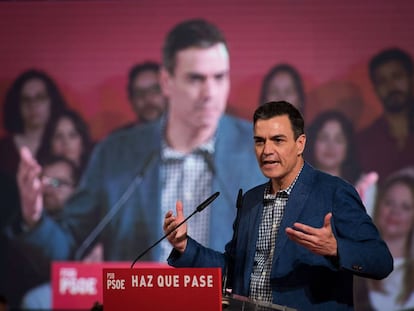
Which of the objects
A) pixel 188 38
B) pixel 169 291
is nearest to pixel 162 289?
pixel 169 291

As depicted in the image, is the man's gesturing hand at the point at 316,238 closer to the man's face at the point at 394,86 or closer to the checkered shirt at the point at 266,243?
the checkered shirt at the point at 266,243

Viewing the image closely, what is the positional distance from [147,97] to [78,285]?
5.11ft

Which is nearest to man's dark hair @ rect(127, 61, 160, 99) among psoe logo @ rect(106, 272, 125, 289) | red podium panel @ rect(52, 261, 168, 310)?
red podium panel @ rect(52, 261, 168, 310)

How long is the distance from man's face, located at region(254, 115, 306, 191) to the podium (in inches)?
21.9

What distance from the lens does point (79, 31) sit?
21.4 feet

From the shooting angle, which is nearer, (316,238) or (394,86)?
(316,238)

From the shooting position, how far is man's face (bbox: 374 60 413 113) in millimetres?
6152

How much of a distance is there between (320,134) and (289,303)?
11.2 feet

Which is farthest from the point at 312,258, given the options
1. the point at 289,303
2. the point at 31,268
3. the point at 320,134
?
the point at 31,268

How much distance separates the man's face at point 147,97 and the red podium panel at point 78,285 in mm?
1172

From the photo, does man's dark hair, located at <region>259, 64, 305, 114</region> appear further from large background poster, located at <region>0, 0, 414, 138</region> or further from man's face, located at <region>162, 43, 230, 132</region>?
man's face, located at <region>162, 43, 230, 132</region>

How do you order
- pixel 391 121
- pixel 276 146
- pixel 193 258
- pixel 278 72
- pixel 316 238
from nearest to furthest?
pixel 316 238 → pixel 276 146 → pixel 193 258 → pixel 391 121 → pixel 278 72

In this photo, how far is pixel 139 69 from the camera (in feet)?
21.0

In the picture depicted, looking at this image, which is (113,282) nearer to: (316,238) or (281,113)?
(316,238)
